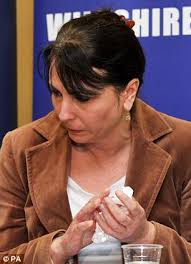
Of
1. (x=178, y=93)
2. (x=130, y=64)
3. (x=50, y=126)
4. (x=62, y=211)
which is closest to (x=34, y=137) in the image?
(x=50, y=126)

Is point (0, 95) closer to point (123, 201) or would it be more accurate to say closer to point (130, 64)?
point (130, 64)

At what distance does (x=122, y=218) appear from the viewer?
1.43m

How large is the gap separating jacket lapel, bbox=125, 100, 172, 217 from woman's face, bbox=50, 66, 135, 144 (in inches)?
4.9

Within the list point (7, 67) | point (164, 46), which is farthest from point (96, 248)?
point (7, 67)

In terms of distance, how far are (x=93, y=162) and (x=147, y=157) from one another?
15cm

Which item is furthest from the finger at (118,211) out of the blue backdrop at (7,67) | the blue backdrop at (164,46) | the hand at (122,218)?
the blue backdrop at (7,67)

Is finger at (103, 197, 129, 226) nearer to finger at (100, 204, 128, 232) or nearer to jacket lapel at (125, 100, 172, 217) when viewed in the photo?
finger at (100, 204, 128, 232)

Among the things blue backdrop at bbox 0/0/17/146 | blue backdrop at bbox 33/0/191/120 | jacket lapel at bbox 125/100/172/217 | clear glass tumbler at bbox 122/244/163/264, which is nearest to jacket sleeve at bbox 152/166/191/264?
jacket lapel at bbox 125/100/172/217

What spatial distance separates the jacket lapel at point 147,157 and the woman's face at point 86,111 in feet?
0.41

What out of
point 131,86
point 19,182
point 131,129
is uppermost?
point 131,86

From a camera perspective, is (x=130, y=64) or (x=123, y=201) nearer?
(x=123, y=201)

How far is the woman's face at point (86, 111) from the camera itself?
1555 millimetres

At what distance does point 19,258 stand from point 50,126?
0.39m

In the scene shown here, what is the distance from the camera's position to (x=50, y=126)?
1801 millimetres
